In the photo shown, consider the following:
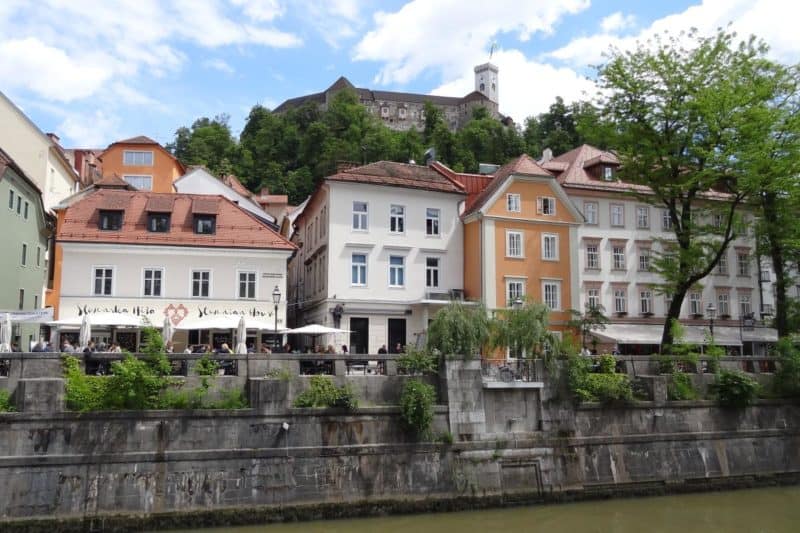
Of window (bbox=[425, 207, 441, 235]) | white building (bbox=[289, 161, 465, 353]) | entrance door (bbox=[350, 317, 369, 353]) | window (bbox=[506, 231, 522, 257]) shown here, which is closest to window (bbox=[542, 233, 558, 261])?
window (bbox=[506, 231, 522, 257])

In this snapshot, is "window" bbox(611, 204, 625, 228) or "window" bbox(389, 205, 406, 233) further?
"window" bbox(611, 204, 625, 228)

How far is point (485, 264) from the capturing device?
120ft

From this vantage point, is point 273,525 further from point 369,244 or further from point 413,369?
point 369,244

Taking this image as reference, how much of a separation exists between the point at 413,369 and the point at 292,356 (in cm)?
393

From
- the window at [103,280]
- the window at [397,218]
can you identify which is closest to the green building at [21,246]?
the window at [103,280]

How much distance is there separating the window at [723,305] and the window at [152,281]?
3523 cm

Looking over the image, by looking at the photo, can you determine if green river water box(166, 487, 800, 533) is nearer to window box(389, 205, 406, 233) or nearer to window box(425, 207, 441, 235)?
window box(389, 205, 406, 233)

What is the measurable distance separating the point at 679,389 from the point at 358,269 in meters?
16.7

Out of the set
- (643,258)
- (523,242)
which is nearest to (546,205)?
(523,242)

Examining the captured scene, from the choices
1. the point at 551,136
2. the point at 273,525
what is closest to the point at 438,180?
the point at 273,525

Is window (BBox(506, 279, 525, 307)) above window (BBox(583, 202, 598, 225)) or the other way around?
the other way around

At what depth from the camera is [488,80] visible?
158 m

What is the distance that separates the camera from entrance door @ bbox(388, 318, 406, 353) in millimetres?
35844

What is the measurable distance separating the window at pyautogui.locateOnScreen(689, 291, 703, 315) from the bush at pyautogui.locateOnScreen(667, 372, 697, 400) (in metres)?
21.3
